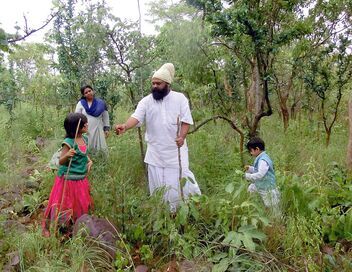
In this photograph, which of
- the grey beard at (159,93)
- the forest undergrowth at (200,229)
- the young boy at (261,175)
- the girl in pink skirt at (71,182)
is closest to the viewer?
the forest undergrowth at (200,229)

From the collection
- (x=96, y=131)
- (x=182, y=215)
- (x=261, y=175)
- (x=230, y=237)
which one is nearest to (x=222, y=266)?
(x=230, y=237)

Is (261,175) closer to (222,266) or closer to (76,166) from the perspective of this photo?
(222,266)

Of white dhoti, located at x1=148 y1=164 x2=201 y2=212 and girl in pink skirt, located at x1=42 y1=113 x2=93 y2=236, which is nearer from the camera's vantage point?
→ girl in pink skirt, located at x1=42 y1=113 x2=93 y2=236

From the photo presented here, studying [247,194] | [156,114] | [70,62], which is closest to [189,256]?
[247,194]

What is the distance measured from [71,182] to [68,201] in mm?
166

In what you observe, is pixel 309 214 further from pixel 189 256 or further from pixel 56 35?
pixel 56 35

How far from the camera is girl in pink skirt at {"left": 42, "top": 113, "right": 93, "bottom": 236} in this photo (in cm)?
326

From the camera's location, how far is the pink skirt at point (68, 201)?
326cm

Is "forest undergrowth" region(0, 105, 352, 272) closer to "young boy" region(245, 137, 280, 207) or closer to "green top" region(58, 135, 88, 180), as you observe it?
"young boy" region(245, 137, 280, 207)

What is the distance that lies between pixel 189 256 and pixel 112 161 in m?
2.25

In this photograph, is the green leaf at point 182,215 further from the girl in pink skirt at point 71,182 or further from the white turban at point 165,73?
the white turban at point 165,73

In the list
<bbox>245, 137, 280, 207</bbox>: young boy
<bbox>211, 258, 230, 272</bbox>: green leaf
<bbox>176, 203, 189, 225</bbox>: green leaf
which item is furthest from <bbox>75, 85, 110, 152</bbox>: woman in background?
<bbox>211, 258, 230, 272</bbox>: green leaf

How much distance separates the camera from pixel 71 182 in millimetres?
3369

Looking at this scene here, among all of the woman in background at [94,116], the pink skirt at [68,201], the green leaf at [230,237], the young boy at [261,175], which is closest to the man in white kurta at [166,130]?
the young boy at [261,175]
